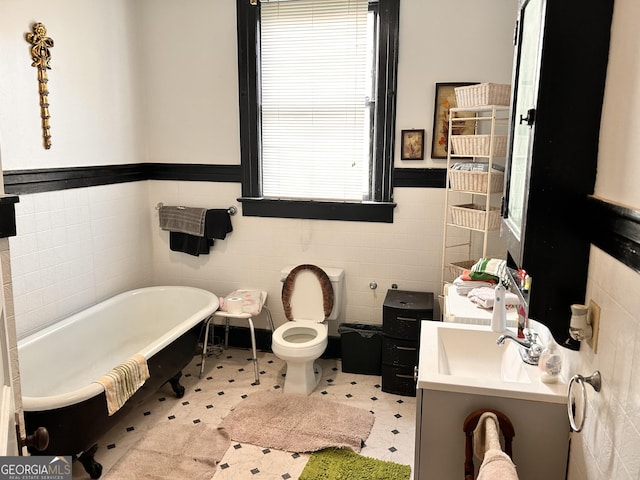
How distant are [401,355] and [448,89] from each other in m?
1.79

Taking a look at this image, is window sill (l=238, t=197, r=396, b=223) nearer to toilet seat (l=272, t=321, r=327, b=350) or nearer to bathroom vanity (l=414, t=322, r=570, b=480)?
toilet seat (l=272, t=321, r=327, b=350)

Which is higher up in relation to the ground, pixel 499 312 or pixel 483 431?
pixel 499 312

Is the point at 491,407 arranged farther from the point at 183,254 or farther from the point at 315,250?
the point at 183,254

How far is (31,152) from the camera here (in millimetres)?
2949

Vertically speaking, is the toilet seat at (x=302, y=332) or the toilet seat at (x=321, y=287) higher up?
the toilet seat at (x=321, y=287)

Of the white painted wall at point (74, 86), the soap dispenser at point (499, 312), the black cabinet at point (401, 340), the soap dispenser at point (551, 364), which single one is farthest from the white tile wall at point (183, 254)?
the soap dispenser at point (551, 364)

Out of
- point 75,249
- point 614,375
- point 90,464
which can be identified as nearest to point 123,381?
point 90,464

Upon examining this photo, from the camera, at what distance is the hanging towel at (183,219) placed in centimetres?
391

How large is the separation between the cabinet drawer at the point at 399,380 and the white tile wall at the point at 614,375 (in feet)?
6.50

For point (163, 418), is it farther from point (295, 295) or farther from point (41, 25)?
point (41, 25)

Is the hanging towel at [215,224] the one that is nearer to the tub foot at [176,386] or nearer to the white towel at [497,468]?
the tub foot at [176,386]

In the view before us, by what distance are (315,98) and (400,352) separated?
6.17 feet

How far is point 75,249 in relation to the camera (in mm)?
3320

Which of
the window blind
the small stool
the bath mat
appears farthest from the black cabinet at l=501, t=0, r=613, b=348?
the small stool
